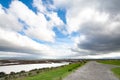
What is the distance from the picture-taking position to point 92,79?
20.6m

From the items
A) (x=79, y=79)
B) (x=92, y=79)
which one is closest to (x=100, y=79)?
(x=92, y=79)

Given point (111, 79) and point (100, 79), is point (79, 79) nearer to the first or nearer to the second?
point (100, 79)

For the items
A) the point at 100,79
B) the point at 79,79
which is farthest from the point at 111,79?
the point at 79,79

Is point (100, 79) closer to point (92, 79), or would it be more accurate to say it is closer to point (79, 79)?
point (92, 79)

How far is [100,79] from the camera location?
815 inches

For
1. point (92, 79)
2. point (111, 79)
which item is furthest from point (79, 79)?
point (111, 79)

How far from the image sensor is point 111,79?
67.7 feet

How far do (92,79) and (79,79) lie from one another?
1.62 metres

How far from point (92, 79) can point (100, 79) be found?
3.25 ft

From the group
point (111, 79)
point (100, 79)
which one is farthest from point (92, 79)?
point (111, 79)

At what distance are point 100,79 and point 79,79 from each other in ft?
8.54

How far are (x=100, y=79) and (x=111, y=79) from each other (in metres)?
1.29

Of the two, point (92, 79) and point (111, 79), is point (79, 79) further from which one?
point (111, 79)
